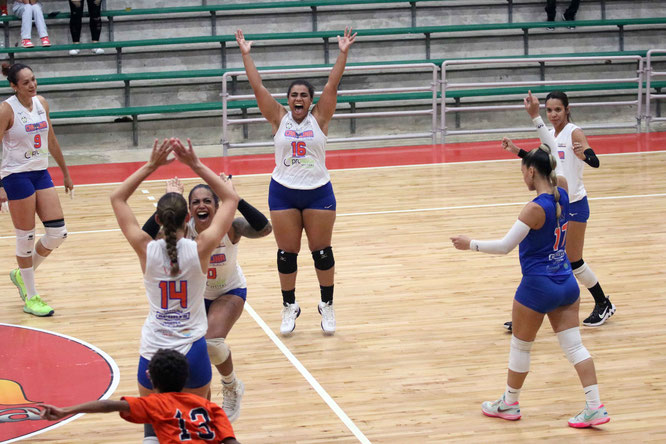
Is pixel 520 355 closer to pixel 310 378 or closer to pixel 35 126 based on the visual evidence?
pixel 310 378

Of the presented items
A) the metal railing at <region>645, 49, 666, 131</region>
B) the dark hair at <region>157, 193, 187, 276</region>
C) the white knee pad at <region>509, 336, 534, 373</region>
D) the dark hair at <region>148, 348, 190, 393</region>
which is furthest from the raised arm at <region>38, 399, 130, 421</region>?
the metal railing at <region>645, 49, 666, 131</region>

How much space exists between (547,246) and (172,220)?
6.72ft

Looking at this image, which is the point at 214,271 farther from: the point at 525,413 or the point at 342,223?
the point at 342,223

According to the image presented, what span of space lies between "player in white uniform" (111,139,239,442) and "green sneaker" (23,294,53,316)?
3253mm

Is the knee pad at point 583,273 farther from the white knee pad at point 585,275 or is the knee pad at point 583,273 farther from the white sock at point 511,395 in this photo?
the white sock at point 511,395

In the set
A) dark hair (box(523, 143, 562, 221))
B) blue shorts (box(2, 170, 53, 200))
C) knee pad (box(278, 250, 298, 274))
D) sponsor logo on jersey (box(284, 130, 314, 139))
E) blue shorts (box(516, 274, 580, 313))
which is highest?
sponsor logo on jersey (box(284, 130, 314, 139))

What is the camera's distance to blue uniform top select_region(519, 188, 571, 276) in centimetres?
448

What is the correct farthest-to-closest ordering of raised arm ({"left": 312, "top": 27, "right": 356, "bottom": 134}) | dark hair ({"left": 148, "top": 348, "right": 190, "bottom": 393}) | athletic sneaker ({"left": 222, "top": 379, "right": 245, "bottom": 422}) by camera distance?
raised arm ({"left": 312, "top": 27, "right": 356, "bottom": 134}) < athletic sneaker ({"left": 222, "top": 379, "right": 245, "bottom": 422}) < dark hair ({"left": 148, "top": 348, "right": 190, "bottom": 393})

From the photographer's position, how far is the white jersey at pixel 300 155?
240 inches

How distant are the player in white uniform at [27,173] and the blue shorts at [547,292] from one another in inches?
153

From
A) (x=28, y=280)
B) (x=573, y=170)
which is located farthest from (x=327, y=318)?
(x=28, y=280)

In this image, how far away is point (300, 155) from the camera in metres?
6.13

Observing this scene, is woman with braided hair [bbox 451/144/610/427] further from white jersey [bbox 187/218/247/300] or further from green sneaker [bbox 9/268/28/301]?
green sneaker [bbox 9/268/28/301]

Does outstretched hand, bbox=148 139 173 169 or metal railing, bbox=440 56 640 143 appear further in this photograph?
metal railing, bbox=440 56 640 143
